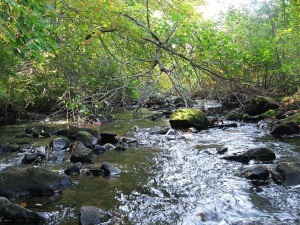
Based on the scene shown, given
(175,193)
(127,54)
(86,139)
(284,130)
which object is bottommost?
(175,193)

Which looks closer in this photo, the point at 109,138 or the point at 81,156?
the point at 81,156

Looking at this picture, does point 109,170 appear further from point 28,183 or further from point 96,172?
point 28,183

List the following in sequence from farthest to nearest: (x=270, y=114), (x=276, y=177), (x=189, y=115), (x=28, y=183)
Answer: (x=270, y=114)
(x=189, y=115)
(x=276, y=177)
(x=28, y=183)

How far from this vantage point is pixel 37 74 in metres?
→ 12.9

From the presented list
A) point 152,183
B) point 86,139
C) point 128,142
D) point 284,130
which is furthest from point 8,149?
point 284,130

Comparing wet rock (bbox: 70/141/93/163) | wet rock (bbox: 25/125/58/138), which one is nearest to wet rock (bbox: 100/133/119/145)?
wet rock (bbox: 70/141/93/163)

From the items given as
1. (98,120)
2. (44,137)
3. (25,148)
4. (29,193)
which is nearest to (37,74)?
(98,120)

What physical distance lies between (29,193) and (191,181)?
265 centimetres

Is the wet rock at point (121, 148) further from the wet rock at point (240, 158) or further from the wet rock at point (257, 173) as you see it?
the wet rock at point (257, 173)

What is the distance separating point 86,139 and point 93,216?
4788mm

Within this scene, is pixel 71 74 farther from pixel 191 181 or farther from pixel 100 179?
pixel 191 181

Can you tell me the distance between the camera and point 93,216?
11.5 ft

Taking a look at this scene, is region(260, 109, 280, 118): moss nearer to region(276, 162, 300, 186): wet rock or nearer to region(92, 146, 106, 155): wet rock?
region(276, 162, 300, 186): wet rock

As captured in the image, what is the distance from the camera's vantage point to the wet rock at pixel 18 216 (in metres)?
3.48
